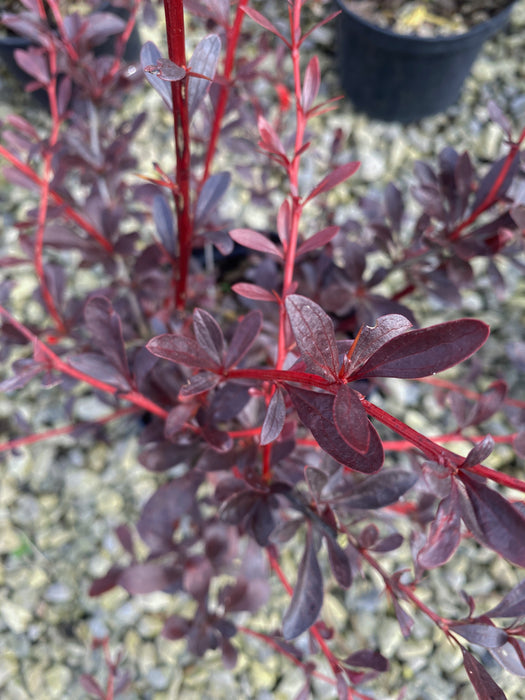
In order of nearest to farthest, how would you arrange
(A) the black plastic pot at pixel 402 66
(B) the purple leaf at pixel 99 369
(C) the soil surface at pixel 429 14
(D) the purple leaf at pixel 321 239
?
(D) the purple leaf at pixel 321 239, (B) the purple leaf at pixel 99 369, (A) the black plastic pot at pixel 402 66, (C) the soil surface at pixel 429 14

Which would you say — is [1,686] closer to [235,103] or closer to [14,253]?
[14,253]

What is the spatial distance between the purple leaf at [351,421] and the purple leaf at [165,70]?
0.97 feet

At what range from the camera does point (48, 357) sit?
73 cm

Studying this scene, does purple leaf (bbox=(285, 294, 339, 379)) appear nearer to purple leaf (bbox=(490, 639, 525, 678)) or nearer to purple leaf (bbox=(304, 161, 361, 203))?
purple leaf (bbox=(304, 161, 361, 203))

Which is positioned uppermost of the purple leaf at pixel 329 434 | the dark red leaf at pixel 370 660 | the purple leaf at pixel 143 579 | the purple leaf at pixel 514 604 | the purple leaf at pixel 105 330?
the purple leaf at pixel 329 434

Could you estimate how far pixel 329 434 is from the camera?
45 centimetres

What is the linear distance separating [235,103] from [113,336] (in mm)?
493

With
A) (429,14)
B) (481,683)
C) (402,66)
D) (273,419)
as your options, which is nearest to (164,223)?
(273,419)

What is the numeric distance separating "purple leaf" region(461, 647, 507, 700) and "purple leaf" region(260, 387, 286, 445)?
0.28m

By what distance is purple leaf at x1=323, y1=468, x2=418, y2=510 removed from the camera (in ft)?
2.20

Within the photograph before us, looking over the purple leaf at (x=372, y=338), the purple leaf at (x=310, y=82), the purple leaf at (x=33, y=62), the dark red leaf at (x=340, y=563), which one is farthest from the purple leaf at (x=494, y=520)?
the purple leaf at (x=33, y=62)

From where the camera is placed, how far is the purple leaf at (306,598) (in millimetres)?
648

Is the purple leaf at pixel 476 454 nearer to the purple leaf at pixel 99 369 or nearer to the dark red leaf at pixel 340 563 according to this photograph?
the dark red leaf at pixel 340 563

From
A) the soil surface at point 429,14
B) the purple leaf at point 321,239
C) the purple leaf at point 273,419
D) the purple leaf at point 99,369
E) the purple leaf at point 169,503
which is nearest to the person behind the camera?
the purple leaf at point 273,419
